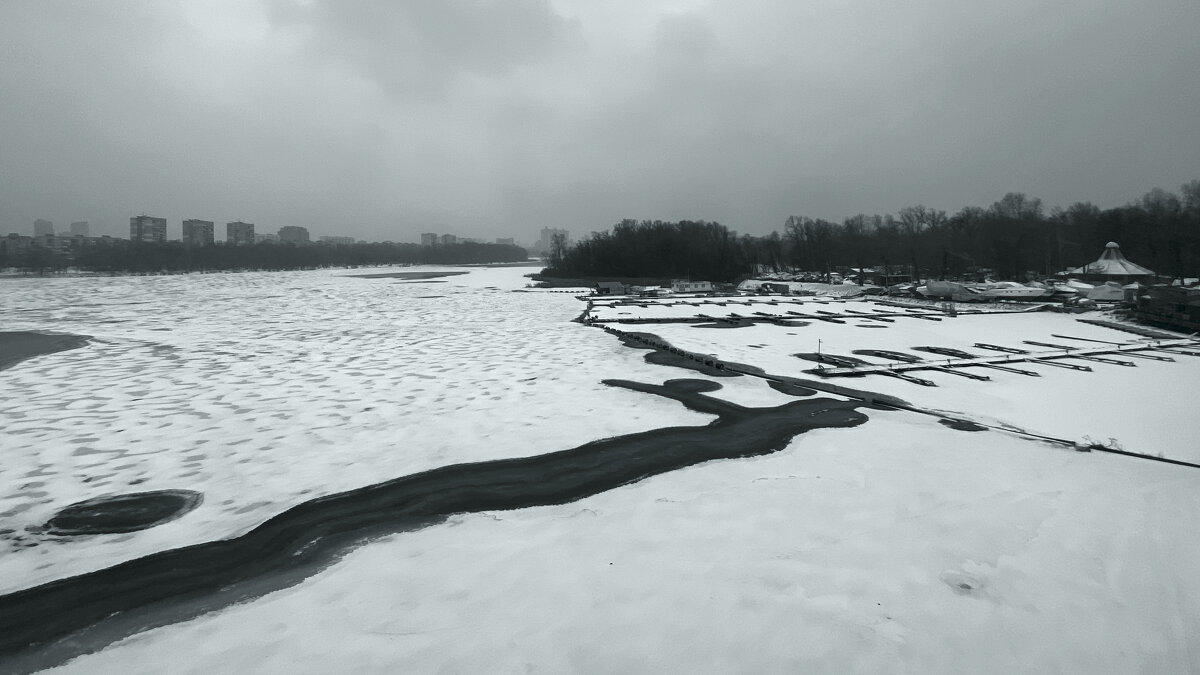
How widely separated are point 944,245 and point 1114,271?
73.3 ft

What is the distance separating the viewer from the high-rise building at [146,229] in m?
155

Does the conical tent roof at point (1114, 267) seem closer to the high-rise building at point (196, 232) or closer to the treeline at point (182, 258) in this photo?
the treeline at point (182, 258)

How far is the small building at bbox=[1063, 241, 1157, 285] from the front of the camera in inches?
1841

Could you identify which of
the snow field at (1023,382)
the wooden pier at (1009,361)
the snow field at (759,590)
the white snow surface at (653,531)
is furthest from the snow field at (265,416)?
the wooden pier at (1009,361)

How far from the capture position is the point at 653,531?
18.7ft

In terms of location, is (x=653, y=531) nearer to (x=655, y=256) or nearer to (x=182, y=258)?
(x=655, y=256)

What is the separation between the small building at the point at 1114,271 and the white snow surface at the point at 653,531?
45407 mm

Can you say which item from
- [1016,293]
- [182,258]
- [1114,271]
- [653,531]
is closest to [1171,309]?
[1016,293]

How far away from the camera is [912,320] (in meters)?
27.1

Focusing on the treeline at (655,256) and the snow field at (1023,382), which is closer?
the snow field at (1023,382)

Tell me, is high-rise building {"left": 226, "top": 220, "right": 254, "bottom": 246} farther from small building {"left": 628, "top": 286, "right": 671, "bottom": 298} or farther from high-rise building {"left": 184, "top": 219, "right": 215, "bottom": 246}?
small building {"left": 628, "top": 286, "right": 671, "bottom": 298}

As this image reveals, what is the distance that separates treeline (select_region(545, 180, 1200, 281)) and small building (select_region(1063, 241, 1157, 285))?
1.99 meters

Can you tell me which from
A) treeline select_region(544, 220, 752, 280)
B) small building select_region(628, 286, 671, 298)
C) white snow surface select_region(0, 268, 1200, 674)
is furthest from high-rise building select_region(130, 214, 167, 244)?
white snow surface select_region(0, 268, 1200, 674)

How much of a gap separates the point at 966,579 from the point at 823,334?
1741 cm
